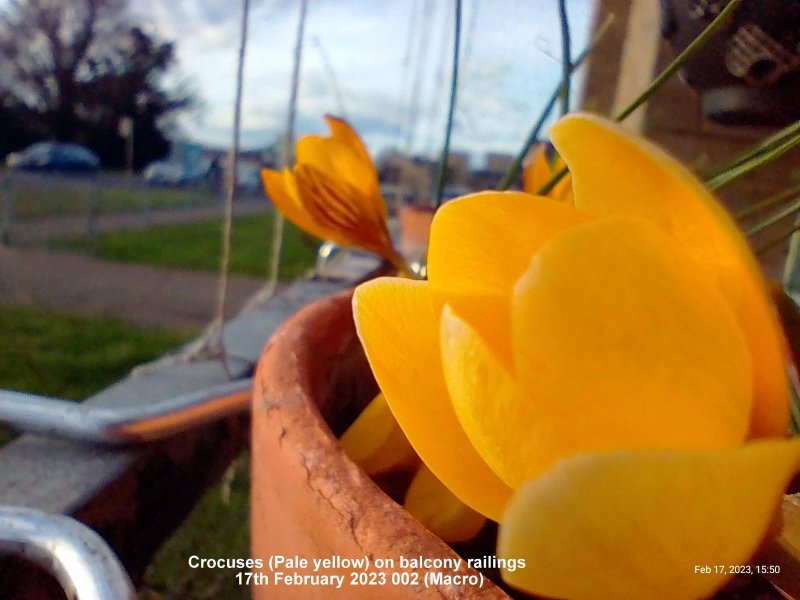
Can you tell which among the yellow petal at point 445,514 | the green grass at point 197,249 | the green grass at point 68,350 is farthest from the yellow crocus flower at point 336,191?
the green grass at point 197,249

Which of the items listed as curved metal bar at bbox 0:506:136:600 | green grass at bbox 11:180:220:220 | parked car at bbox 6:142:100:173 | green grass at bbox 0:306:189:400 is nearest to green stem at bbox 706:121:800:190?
curved metal bar at bbox 0:506:136:600

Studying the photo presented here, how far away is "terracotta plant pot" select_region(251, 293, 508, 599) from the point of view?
0.11m

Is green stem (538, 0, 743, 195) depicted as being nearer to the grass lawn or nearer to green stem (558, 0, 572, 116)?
green stem (558, 0, 572, 116)

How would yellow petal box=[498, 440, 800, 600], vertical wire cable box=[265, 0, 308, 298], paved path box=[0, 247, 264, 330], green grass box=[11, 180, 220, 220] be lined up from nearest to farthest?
1. yellow petal box=[498, 440, 800, 600]
2. vertical wire cable box=[265, 0, 308, 298]
3. paved path box=[0, 247, 264, 330]
4. green grass box=[11, 180, 220, 220]

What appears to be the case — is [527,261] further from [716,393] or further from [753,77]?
[753,77]

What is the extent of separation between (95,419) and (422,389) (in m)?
0.17

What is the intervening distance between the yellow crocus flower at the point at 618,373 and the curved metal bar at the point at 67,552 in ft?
0.33

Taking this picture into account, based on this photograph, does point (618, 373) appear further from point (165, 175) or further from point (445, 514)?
point (165, 175)

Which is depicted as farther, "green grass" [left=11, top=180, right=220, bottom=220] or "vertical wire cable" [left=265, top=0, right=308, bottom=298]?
"green grass" [left=11, top=180, right=220, bottom=220]

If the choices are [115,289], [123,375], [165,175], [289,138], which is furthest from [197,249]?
[165,175]

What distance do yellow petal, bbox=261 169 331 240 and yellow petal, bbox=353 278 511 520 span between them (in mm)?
117

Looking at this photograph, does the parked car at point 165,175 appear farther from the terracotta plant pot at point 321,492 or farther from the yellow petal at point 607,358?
the yellow petal at point 607,358

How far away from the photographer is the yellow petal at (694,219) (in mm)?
94

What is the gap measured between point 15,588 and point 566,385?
0.55ft
